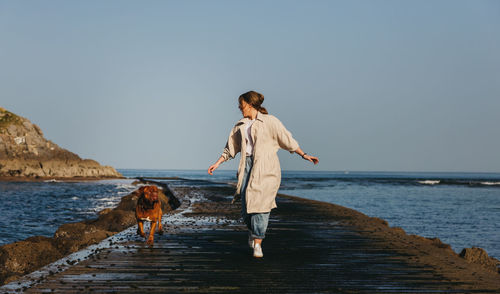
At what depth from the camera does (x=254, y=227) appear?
5.90 meters

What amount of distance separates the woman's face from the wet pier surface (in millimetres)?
1899

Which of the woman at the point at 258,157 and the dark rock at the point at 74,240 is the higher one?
the woman at the point at 258,157

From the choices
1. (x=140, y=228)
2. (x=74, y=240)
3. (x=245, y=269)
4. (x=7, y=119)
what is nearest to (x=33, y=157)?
(x=7, y=119)

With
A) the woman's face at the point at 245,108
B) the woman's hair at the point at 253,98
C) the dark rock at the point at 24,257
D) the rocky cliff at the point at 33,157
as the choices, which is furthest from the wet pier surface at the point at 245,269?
the rocky cliff at the point at 33,157

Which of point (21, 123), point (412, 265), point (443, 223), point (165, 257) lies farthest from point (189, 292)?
point (21, 123)

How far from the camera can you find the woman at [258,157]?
5.77 metres

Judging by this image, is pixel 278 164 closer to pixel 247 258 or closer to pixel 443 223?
pixel 247 258

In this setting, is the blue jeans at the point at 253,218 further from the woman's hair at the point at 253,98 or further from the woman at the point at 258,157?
→ the woman's hair at the point at 253,98

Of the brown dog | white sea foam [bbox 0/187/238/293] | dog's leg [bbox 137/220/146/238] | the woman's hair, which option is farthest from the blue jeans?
dog's leg [bbox 137/220/146/238]

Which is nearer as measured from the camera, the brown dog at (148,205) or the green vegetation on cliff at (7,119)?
the brown dog at (148,205)

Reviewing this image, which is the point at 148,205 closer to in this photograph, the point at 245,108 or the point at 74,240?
the point at 74,240

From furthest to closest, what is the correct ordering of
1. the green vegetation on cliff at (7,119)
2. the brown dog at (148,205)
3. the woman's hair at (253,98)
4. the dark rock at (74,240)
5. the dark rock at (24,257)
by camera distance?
the green vegetation on cliff at (7,119)
the dark rock at (74,240)
the brown dog at (148,205)
the dark rock at (24,257)
the woman's hair at (253,98)

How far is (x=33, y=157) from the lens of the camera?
85.9m

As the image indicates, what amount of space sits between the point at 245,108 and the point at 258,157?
67cm
